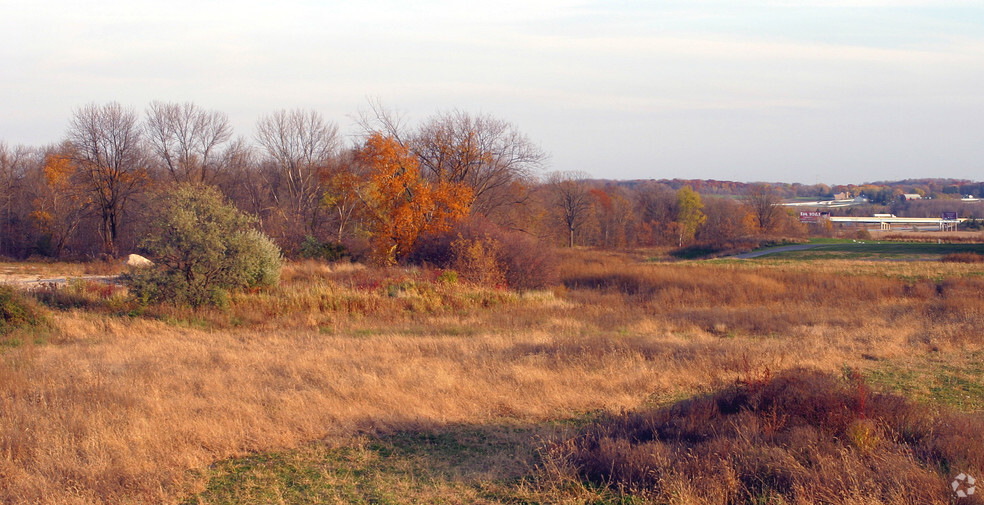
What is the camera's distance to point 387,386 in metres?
7.86

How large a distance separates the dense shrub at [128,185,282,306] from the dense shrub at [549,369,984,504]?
12440 mm

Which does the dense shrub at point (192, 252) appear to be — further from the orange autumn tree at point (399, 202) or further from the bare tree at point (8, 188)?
the bare tree at point (8, 188)

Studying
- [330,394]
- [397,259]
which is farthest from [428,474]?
[397,259]

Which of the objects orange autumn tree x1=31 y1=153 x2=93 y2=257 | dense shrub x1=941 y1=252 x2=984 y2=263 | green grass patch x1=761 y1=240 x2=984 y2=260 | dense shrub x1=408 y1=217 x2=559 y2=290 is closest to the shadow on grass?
dense shrub x1=408 y1=217 x2=559 y2=290

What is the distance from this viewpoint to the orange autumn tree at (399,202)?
29.3 metres

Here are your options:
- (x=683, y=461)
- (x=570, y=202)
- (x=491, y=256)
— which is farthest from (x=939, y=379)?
(x=570, y=202)

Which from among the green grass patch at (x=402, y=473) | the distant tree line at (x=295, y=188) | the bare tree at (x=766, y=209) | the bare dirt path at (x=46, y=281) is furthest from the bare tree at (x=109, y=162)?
the bare tree at (x=766, y=209)

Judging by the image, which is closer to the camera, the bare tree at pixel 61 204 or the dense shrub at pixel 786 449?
the dense shrub at pixel 786 449

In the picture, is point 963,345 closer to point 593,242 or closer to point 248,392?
point 248,392

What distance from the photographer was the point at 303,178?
46.9 m

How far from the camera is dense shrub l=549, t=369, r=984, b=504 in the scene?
426cm

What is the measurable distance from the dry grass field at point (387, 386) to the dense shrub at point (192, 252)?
1.85 feet

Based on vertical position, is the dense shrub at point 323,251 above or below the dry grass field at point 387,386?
above

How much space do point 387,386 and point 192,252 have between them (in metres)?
9.72
